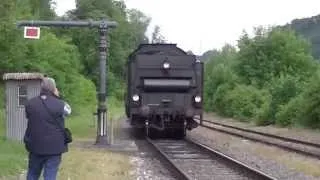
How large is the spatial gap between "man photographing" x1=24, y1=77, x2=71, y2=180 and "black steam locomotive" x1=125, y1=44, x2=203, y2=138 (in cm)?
1622

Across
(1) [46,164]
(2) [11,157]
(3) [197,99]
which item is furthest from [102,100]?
(1) [46,164]

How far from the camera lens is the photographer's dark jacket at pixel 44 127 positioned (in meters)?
8.89

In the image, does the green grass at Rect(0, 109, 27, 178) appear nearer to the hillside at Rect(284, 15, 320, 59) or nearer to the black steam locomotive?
the black steam locomotive

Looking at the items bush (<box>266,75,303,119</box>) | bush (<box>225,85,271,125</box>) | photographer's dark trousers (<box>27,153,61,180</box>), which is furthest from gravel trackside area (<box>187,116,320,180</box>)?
bush (<box>225,85,271,125</box>)

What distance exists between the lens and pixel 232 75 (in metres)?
59.3

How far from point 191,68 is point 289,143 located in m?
4.44

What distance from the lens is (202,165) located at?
679 inches

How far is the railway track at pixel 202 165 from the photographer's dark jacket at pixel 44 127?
16.9ft

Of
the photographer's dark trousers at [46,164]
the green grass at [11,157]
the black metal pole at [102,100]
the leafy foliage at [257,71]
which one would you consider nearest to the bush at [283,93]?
the leafy foliage at [257,71]

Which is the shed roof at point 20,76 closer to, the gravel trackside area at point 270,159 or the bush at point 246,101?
the gravel trackside area at point 270,159

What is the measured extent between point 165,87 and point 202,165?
27.8 feet

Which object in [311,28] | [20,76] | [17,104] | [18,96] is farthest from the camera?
[311,28]

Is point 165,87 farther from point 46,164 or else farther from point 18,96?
point 46,164

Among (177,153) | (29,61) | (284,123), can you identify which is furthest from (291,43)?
(177,153)
